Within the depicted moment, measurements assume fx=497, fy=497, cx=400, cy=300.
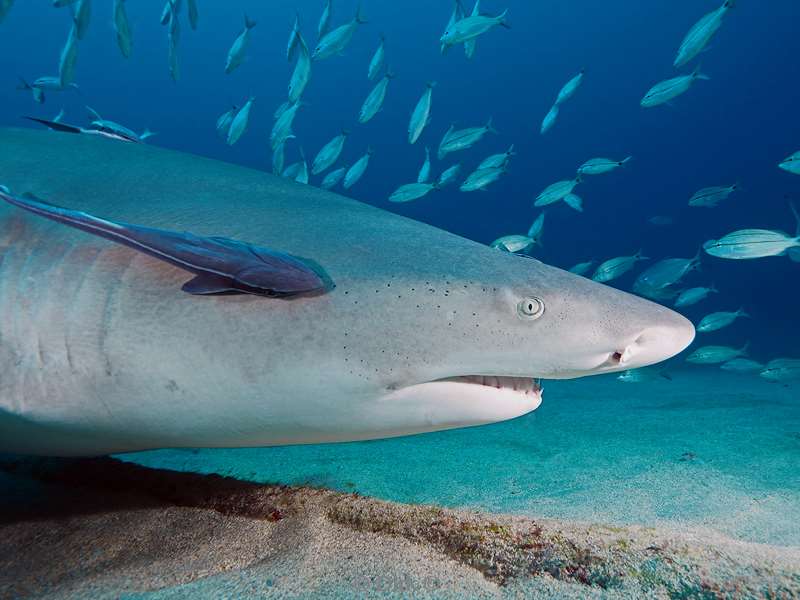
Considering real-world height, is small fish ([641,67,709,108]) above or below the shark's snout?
above

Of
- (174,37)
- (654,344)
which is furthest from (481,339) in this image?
(174,37)

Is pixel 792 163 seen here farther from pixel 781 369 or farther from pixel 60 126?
pixel 60 126

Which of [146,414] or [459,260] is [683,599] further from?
[146,414]

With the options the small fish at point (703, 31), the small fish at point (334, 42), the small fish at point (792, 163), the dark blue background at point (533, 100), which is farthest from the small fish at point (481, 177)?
the dark blue background at point (533, 100)

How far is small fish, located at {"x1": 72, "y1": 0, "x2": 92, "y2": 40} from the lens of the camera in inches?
243

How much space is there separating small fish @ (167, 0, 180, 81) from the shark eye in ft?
24.2

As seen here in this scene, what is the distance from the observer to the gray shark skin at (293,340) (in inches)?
51.5

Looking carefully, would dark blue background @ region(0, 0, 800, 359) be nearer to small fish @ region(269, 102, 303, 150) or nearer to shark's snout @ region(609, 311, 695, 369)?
small fish @ region(269, 102, 303, 150)

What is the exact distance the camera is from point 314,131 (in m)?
76.8

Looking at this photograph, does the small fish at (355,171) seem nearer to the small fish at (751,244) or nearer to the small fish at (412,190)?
the small fish at (412,190)

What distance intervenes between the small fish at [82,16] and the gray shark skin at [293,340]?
20.7 ft

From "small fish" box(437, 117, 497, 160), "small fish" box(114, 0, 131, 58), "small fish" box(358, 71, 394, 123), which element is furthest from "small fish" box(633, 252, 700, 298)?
"small fish" box(114, 0, 131, 58)

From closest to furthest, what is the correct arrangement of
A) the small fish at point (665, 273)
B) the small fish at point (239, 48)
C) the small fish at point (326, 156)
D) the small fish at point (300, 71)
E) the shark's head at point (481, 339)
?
1. the shark's head at point (481, 339)
2. the small fish at point (300, 71)
3. the small fish at point (239, 48)
4. the small fish at point (326, 156)
5. the small fish at point (665, 273)

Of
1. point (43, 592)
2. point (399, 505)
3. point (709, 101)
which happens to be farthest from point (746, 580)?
point (709, 101)
